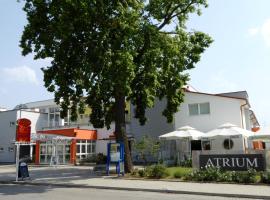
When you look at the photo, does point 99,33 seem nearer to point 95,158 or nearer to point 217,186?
point 217,186

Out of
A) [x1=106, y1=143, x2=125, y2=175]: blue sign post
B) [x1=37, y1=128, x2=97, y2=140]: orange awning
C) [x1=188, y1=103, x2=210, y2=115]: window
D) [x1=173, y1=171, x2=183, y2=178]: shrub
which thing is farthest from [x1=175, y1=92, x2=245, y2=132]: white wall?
[x1=173, y1=171, x2=183, y2=178]: shrub

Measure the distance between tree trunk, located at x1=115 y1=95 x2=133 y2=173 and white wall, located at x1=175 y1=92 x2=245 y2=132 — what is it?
11.7m

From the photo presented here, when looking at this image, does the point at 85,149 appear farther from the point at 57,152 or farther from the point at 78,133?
the point at 57,152

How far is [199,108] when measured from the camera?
34.1 meters

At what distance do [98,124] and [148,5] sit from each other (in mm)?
8982

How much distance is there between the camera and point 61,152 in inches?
1609

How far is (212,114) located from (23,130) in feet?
56.7

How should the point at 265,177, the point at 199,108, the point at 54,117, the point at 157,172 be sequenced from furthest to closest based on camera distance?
the point at 54,117, the point at 199,108, the point at 157,172, the point at 265,177

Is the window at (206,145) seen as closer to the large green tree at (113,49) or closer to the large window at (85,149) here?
the large green tree at (113,49)

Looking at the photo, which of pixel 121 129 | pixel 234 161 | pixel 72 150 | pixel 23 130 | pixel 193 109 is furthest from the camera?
pixel 72 150

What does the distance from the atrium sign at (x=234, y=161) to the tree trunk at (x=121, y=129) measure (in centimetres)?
490

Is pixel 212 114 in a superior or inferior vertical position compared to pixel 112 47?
inferior

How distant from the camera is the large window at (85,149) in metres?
41.3

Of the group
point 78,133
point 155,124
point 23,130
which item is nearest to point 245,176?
point 23,130
